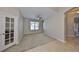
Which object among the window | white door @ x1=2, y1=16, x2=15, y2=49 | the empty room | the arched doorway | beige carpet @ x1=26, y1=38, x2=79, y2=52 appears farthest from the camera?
the window

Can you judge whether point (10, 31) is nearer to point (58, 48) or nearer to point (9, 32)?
point (9, 32)

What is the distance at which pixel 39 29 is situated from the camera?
50.1ft

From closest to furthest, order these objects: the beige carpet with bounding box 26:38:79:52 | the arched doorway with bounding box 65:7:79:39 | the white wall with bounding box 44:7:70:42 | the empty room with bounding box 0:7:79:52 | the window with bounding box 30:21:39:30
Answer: the beige carpet with bounding box 26:38:79:52 → the empty room with bounding box 0:7:79:52 → the white wall with bounding box 44:7:70:42 → the arched doorway with bounding box 65:7:79:39 → the window with bounding box 30:21:39:30

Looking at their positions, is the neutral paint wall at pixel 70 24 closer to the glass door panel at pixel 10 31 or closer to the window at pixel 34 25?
the glass door panel at pixel 10 31

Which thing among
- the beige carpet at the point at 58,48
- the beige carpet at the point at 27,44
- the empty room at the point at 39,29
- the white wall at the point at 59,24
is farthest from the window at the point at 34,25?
the beige carpet at the point at 58,48

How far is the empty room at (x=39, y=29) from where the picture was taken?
465cm

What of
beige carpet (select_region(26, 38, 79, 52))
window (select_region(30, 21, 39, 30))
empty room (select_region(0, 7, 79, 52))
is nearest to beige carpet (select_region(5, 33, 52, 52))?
empty room (select_region(0, 7, 79, 52))

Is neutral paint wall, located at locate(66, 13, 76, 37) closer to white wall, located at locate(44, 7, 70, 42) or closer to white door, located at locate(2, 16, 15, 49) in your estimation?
white wall, located at locate(44, 7, 70, 42)

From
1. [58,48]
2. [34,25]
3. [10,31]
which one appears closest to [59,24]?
[58,48]

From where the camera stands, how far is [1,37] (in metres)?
4.27

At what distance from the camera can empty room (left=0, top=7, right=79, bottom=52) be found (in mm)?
4648
